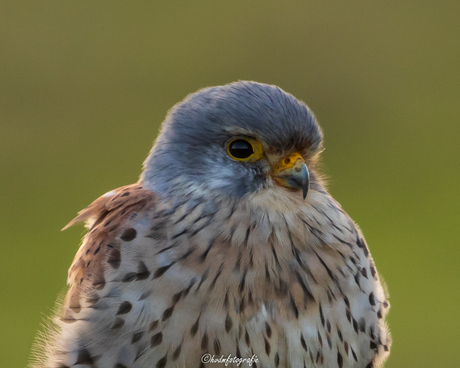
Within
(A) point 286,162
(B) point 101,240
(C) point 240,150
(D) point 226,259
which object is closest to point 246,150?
(C) point 240,150

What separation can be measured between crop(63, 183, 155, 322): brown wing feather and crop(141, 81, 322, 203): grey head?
0.42 ft

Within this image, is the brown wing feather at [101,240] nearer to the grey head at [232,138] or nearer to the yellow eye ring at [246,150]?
the grey head at [232,138]

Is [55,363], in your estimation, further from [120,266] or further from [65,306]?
[120,266]

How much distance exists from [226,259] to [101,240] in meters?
0.52

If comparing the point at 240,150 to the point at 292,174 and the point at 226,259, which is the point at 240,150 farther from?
the point at 226,259

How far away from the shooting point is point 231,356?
88.7 inches

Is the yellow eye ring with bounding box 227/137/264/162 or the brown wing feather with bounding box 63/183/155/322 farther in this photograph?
the brown wing feather with bounding box 63/183/155/322

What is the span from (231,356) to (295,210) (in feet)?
1.84

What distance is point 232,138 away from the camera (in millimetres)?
2293

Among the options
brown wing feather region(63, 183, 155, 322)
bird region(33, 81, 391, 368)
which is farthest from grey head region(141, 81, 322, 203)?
brown wing feather region(63, 183, 155, 322)

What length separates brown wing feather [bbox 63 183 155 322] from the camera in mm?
2402

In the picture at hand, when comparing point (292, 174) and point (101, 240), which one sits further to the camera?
point (101, 240)

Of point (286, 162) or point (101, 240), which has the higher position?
point (286, 162)

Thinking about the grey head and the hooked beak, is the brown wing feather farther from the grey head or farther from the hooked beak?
the hooked beak
